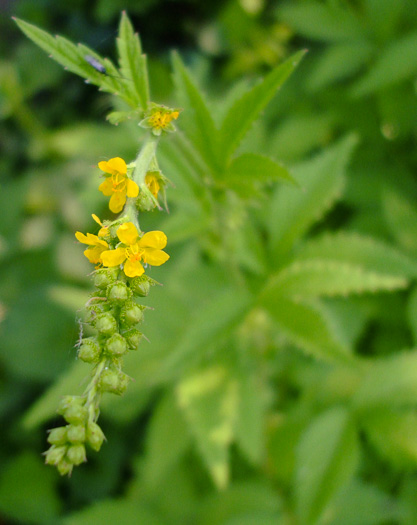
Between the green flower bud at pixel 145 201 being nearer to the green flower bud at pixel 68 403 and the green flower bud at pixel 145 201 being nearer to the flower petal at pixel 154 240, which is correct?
the flower petal at pixel 154 240

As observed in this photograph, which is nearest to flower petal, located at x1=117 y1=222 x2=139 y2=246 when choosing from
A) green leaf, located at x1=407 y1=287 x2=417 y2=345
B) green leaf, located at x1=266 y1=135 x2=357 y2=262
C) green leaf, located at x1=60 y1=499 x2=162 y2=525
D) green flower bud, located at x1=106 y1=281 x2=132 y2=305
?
green flower bud, located at x1=106 y1=281 x2=132 y2=305

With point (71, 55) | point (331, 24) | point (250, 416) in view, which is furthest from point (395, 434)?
point (331, 24)

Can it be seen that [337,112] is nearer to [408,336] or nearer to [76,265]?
[408,336]

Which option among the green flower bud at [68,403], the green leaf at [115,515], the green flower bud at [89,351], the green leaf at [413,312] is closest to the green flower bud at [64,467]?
the green flower bud at [68,403]

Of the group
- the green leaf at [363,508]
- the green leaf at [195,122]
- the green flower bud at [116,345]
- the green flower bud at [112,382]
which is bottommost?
the green leaf at [363,508]

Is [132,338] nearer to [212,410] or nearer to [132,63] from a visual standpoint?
[132,63]

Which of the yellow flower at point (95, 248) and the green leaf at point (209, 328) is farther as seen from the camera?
the green leaf at point (209, 328)

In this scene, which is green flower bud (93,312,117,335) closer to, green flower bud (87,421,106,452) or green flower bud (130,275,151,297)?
green flower bud (130,275,151,297)

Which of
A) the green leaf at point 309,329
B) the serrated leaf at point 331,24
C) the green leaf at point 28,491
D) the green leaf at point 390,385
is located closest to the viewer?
the green leaf at point 309,329
